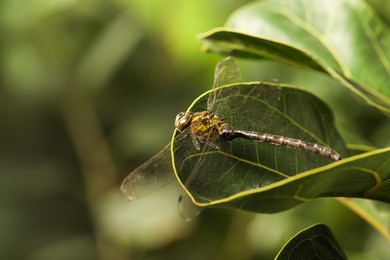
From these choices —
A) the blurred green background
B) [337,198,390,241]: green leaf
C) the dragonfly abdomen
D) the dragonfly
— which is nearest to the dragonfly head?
the dragonfly

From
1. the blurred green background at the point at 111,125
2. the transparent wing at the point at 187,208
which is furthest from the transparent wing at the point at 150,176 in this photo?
the blurred green background at the point at 111,125

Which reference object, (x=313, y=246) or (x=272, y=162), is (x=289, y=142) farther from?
(x=313, y=246)

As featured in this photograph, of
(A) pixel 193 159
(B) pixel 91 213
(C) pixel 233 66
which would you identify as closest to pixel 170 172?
(C) pixel 233 66

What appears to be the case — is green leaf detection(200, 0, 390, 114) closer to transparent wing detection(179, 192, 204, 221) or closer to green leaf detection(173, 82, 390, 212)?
green leaf detection(173, 82, 390, 212)

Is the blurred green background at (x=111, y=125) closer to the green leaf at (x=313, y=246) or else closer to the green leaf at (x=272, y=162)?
the green leaf at (x=272, y=162)

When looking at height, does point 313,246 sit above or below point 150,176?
below

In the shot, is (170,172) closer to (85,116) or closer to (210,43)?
(210,43)

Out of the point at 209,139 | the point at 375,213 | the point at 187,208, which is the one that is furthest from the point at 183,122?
the point at 375,213
